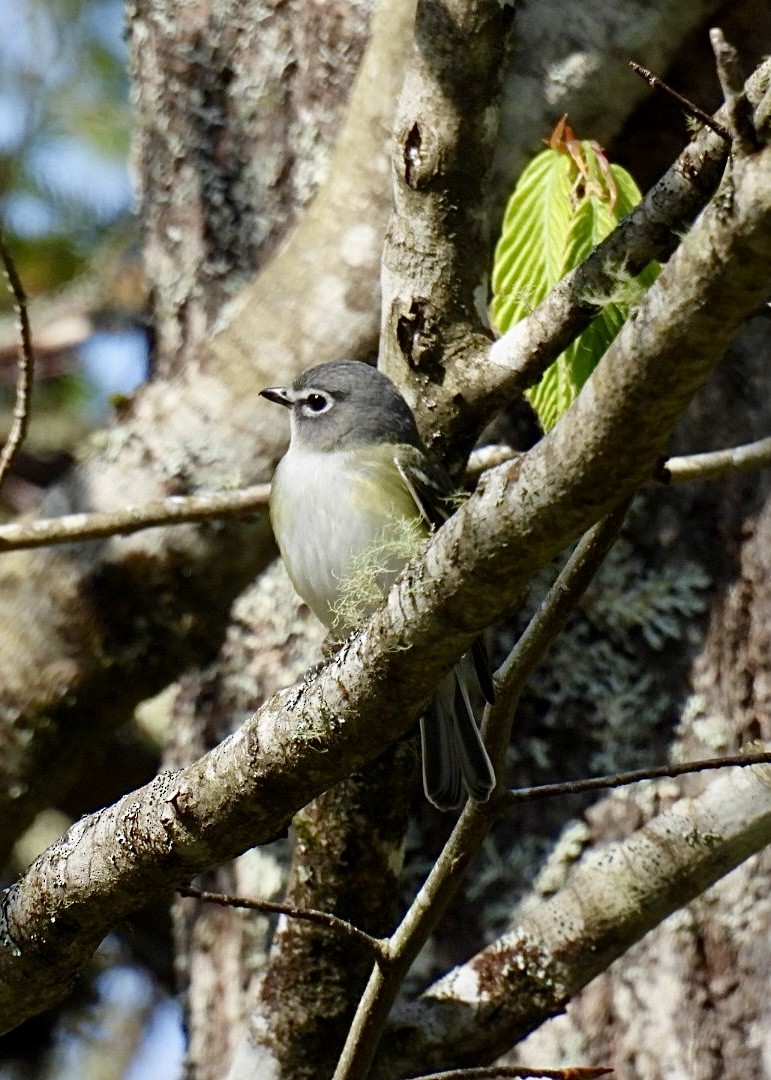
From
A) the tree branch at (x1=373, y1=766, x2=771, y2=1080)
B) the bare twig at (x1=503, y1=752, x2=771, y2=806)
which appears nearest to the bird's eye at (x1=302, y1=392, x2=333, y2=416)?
the tree branch at (x1=373, y1=766, x2=771, y2=1080)

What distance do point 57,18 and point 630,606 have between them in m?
4.04

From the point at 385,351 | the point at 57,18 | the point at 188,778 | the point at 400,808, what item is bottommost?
the point at 400,808

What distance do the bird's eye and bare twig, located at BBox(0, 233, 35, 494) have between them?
86cm

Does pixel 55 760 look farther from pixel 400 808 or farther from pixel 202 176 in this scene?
pixel 202 176

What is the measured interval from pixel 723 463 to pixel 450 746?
0.90 meters

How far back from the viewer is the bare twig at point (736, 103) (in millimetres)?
1509

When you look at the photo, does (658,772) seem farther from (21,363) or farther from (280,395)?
(280,395)

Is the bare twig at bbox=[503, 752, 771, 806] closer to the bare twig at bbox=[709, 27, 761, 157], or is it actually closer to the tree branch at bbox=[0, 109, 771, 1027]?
the tree branch at bbox=[0, 109, 771, 1027]

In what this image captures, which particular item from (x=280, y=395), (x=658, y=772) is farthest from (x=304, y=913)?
(x=280, y=395)

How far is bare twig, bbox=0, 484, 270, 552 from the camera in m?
3.46

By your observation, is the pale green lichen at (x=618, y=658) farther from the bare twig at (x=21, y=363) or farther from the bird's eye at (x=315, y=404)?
the bare twig at (x=21, y=363)

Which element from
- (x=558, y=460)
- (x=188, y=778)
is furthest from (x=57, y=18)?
(x=558, y=460)

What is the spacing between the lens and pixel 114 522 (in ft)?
11.5

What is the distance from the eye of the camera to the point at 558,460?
1.77m
